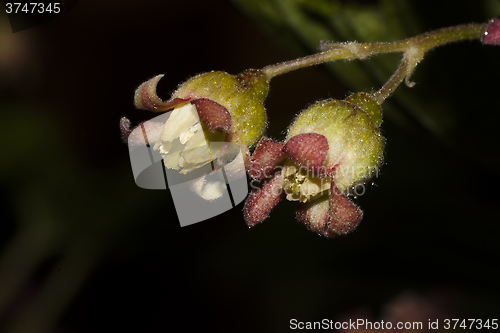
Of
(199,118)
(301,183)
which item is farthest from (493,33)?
(199,118)

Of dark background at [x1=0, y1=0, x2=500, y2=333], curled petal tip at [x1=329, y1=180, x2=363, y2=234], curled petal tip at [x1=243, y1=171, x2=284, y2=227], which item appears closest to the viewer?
curled petal tip at [x1=329, y1=180, x2=363, y2=234]

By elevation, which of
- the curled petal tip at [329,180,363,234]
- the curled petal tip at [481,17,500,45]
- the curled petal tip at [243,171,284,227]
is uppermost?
the curled petal tip at [481,17,500,45]

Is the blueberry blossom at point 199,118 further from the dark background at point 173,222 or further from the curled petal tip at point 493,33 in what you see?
the dark background at point 173,222

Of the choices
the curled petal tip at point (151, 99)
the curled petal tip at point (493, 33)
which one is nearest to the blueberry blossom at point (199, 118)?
the curled petal tip at point (151, 99)

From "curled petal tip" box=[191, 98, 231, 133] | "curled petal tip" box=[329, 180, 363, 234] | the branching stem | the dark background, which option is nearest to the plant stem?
the branching stem

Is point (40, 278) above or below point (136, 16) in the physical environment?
below

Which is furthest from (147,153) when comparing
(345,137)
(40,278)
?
(40,278)

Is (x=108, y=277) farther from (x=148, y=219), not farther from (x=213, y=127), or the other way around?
(x=213, y=127)

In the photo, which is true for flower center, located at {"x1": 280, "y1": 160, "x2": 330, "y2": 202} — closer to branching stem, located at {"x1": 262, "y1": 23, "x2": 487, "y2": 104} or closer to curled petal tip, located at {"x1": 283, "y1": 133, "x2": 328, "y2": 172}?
curled petal tip, located at {"x1": 283, "y1": 133, "x2": 328, "y2": 172}
